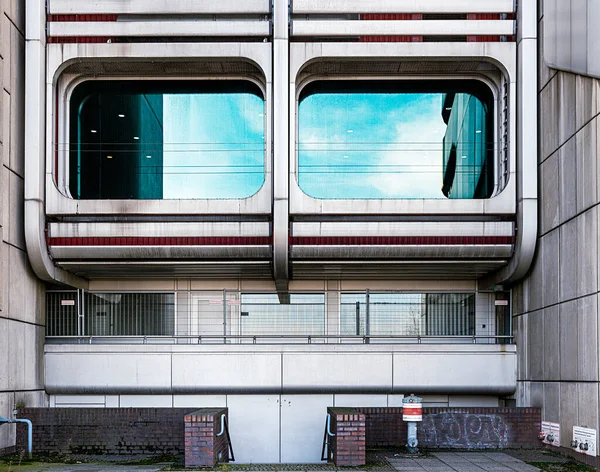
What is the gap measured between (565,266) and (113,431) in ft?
32.2

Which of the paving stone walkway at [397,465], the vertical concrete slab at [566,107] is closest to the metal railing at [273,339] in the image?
the paving stone walkway at [397,465]

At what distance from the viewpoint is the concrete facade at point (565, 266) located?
41.4 ft

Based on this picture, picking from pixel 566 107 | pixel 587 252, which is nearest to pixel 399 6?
pixel 566 107

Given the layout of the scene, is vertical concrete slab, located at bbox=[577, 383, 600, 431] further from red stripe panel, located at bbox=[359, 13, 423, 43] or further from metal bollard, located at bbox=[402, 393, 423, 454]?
red stripe panel, located at bbox=[359, 13, 423, 43]

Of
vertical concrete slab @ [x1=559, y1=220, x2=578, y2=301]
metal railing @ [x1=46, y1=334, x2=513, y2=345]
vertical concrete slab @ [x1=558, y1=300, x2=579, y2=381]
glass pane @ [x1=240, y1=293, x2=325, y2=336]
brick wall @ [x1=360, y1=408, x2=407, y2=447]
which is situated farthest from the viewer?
glass pane @ [x1=240, y1=293, x2=325, y2=336]

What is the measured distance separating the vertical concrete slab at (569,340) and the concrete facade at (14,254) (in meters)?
11.5

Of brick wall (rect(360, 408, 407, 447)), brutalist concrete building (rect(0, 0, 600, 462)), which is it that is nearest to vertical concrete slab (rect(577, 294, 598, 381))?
brutalist concrete building (rect(0, 0, 600, 462))

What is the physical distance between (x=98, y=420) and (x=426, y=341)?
828 cm

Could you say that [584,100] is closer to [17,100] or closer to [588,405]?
[588,405]

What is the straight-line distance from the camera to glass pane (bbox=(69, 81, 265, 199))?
54.9 feet

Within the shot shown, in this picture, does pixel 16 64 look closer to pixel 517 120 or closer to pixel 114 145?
pixel 114 145

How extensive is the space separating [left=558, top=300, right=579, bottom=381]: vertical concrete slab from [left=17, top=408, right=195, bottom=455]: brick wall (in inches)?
299

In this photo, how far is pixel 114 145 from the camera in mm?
16984

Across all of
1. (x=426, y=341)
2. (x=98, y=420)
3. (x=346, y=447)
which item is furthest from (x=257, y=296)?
(x=346, y=447)
